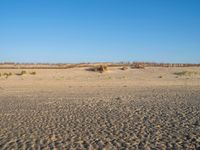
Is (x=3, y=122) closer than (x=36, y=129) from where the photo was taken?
No

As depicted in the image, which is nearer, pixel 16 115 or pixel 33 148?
pixel 33 148

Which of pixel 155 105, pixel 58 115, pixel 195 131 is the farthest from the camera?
pixel 155 105

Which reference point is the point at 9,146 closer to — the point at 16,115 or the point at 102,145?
the point at 102,145

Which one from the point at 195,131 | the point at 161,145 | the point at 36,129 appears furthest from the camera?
the point at 36,129

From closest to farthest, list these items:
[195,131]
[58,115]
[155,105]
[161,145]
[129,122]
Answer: [161,145] < [195,131] < [129,122] < [58,115] < [155,105]

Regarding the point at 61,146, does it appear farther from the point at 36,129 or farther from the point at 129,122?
the point at 129,122

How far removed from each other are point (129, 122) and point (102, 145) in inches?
136

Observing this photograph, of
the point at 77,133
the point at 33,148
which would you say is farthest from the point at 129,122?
the point at 33,148

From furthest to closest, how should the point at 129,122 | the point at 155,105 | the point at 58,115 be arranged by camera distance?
the point at 155,105
the point at 58,115
the point at 129,122

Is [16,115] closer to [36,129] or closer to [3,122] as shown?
[3,122]

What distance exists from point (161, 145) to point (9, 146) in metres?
4.13

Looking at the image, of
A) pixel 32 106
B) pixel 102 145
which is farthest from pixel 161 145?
pixel 32 106

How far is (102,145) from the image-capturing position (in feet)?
32.2

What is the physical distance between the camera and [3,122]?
13.7 metres
